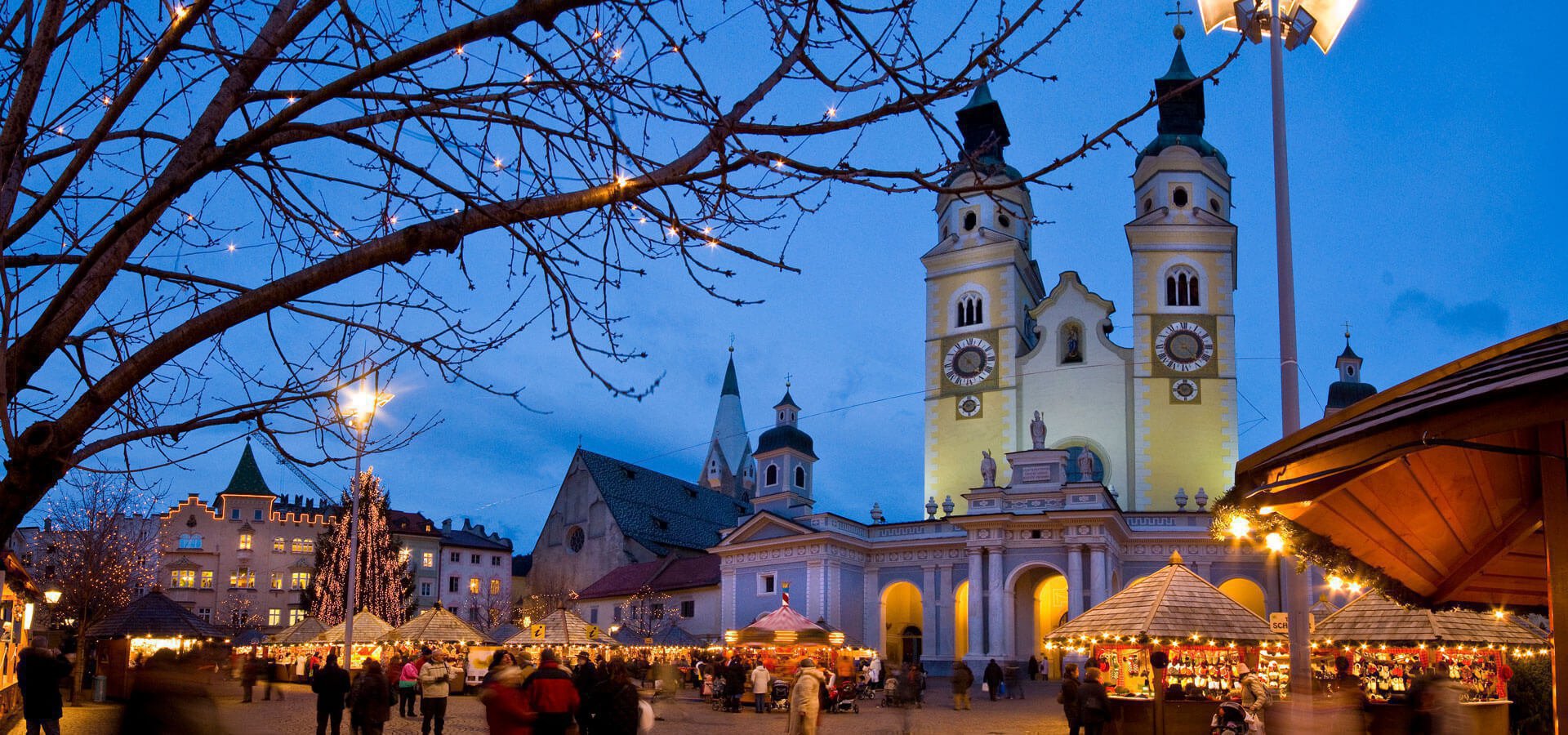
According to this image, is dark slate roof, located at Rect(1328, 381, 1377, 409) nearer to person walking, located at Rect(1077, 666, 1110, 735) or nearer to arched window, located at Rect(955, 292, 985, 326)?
arched window, located at Rect(955, 292, 985, 326)

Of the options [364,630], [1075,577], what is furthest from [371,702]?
[1075,577]

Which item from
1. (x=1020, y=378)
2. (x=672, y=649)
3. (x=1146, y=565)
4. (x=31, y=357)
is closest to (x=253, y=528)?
(x=672, y=649)

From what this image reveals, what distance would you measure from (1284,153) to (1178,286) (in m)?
40.5

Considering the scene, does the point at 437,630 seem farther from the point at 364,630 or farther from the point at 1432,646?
the point at 1432,646

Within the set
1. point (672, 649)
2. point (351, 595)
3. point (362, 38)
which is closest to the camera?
point (362, 38)

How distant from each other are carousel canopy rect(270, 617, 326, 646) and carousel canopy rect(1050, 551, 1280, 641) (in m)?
31.5

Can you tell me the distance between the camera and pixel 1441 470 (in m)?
6.50

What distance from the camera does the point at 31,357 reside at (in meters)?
5.19

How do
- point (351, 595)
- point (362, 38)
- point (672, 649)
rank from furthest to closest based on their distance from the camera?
point (672, 649)
point (351, 595)
point (362, 38)

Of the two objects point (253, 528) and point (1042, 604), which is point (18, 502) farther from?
point (253, 528)

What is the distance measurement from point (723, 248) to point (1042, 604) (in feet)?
154

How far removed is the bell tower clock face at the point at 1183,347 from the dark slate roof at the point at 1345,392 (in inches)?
959

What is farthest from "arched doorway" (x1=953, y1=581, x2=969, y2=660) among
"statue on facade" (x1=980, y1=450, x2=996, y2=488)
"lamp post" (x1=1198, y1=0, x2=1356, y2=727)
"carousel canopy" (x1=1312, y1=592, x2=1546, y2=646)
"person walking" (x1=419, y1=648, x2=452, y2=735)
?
"lamp post" (x1=1198, y1=0, x2=1356, y2=727)

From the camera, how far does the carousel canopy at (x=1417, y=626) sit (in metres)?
18.8
